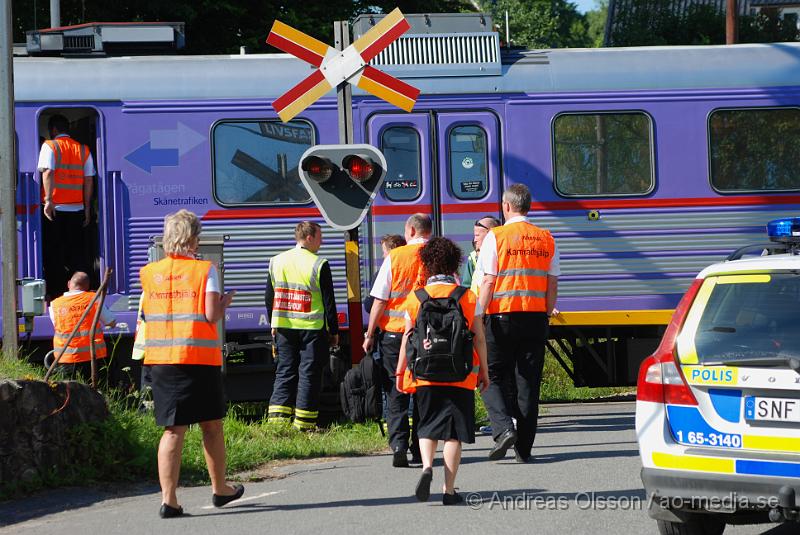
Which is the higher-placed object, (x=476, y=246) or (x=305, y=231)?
(x=305, y=231)

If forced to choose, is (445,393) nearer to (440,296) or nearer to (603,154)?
(440,296)

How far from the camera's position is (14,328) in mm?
10773

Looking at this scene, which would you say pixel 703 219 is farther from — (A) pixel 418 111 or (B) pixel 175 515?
(B) pixel 175 515

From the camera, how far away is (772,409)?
5695mm

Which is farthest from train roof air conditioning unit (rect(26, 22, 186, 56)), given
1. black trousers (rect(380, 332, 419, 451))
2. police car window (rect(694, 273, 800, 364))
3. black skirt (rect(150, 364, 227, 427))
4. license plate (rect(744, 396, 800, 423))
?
license plate (rect(744, 396, 800, 423))

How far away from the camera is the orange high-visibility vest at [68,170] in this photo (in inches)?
462

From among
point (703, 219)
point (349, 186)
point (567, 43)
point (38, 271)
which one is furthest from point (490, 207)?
point (567, 43)

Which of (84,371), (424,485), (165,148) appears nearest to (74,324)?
(84,371)

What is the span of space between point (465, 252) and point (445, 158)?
906 mm

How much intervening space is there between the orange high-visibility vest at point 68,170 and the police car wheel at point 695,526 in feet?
23.9

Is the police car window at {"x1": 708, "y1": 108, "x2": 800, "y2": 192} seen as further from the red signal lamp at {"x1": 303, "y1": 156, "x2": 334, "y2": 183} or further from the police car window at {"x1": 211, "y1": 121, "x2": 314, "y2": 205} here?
the red signal lamp at {"x1": 303, "y1": 156, "x2": 334, "y2": 183}

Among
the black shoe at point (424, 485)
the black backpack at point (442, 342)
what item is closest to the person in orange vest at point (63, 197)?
the black backpack at point (442, 342)

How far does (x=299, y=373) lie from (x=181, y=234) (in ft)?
12.1

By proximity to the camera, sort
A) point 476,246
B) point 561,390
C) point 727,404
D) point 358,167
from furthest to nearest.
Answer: point 561,390
point 476,246
point 358,167
point 727,404
